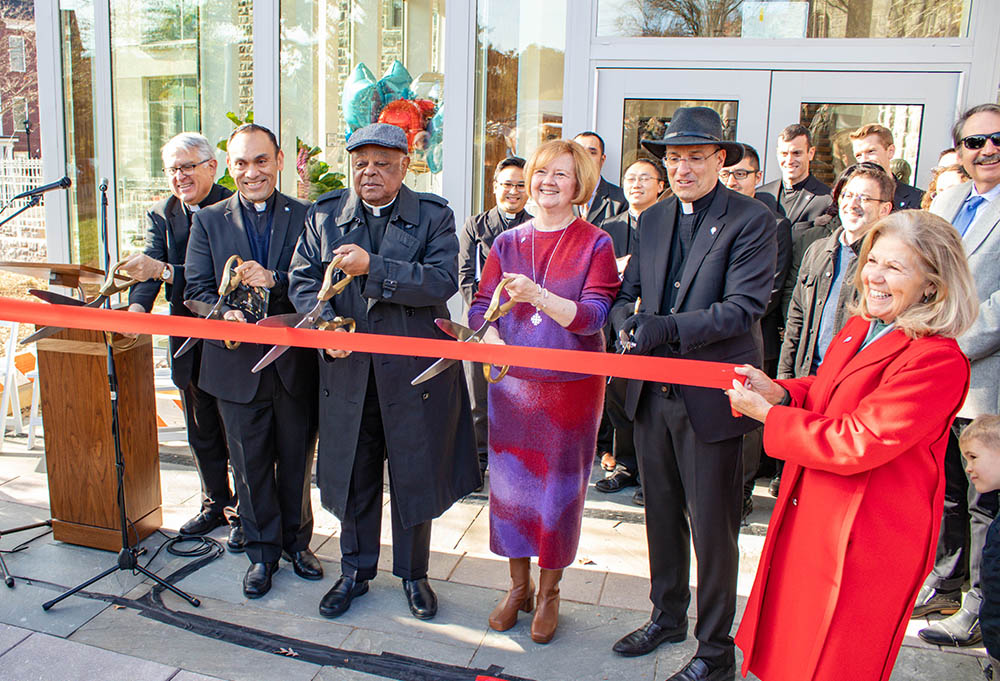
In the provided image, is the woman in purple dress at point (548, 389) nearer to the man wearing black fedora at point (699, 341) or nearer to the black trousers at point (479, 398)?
the man wearing black fedora at point (699, 341)

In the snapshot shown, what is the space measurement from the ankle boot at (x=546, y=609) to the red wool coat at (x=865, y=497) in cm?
111

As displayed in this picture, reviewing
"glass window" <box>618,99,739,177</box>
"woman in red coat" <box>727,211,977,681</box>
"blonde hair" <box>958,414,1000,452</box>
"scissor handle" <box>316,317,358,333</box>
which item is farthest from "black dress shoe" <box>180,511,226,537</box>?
"glass window" <box>618,99,739,177</box>

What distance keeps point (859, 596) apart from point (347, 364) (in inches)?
82.1

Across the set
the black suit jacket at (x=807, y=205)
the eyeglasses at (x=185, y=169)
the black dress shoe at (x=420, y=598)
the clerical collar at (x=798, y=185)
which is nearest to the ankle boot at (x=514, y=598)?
the black dress shoe at (x=420, y=598)

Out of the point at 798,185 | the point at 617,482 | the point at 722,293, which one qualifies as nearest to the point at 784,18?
the point at 798,185

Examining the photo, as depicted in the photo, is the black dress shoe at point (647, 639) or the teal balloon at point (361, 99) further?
the teal balloon at point (361, 99)

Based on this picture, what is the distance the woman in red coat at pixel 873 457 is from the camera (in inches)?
78.8

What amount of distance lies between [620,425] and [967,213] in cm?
229

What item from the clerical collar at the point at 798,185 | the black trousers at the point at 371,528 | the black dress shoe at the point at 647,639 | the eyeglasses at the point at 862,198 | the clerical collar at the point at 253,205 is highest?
the clerical collar at the point at 798,185

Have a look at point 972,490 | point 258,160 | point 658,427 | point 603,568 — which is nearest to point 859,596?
point 658,427

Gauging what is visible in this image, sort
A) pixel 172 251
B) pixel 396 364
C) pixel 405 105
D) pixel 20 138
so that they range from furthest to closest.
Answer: pixel 20 138 < pixel 405 105 < pixel 172 251 < pixel 396 364

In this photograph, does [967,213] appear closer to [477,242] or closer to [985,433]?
[985,433]

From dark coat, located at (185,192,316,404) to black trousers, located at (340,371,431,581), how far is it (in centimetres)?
47

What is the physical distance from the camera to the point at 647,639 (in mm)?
3072
